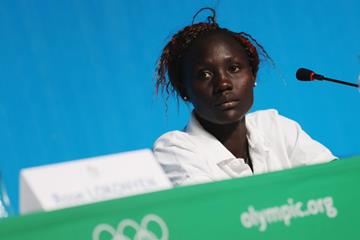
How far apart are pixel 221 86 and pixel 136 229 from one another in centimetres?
62

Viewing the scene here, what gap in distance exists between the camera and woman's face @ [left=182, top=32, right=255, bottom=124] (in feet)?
4.43

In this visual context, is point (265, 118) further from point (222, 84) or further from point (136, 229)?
point (136, 229)

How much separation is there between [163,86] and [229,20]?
766 mm

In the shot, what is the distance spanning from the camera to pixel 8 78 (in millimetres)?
1885

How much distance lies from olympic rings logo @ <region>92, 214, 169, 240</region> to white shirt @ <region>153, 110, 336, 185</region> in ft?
1.43

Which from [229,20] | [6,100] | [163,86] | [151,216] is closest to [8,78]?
[6,100]

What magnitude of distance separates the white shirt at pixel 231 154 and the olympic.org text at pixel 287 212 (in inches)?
14.5

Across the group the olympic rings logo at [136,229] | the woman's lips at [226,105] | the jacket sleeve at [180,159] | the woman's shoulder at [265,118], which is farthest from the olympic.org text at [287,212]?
the woman's shoulder at [265,118]

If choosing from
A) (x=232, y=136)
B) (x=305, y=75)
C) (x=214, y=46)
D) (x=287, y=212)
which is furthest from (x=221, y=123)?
(x=287, y=212)

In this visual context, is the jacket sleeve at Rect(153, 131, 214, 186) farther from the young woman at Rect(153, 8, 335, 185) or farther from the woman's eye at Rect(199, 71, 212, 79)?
the woman's eye at Rect(199, 71, 212, 79)

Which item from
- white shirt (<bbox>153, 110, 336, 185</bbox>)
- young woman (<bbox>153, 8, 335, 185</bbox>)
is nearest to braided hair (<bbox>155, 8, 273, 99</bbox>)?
young woman (<bbox>153, 8, 335, 185</bbox>)

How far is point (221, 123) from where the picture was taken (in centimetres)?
138

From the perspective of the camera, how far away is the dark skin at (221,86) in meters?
1.35

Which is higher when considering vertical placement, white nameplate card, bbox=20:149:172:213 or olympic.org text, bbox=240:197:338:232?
white nameplate card, bbox=20:149:172:213
